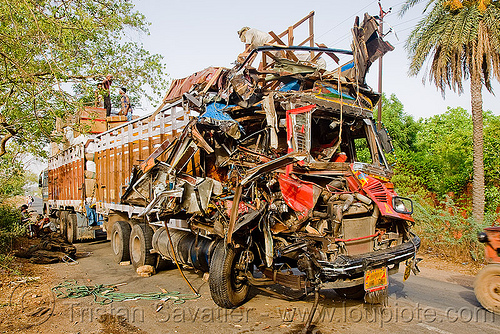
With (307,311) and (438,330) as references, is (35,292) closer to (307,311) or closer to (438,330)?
(307,311)

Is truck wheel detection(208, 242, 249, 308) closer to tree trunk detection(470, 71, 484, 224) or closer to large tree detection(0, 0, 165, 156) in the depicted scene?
large tree detection(0, 0, 165, 156)

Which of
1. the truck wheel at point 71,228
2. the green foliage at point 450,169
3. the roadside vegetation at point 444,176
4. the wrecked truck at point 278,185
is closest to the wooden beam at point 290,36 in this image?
the wrecked truck at point 278,185

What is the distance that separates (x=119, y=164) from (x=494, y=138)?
1295 cm

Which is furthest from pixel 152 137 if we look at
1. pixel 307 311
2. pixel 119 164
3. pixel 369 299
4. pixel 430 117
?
pixel 430 117

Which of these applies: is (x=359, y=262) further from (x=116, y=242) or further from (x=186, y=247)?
(x=116, y=242)

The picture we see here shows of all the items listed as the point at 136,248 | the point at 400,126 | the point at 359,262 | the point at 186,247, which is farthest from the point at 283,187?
the point at 400,126

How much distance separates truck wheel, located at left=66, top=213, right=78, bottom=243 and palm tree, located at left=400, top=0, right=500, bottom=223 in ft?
39.8

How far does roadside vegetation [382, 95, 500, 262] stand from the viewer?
→ 27.5 feet

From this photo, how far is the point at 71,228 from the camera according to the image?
12008mm

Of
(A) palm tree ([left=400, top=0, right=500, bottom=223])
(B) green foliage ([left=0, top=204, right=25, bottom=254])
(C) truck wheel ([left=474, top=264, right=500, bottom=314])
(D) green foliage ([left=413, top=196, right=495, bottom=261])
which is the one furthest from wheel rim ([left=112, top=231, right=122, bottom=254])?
A: (A) palm tree ([left=400, top=0, right=500, bottom=223])

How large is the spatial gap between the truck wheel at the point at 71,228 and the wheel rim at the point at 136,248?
515 centimetres

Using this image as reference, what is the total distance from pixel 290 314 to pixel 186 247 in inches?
84.4

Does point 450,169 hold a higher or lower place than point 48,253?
higher

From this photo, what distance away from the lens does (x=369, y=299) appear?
15.0 ft
